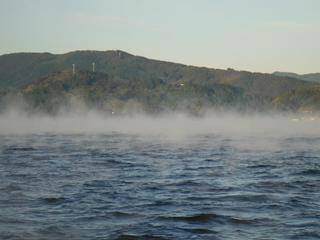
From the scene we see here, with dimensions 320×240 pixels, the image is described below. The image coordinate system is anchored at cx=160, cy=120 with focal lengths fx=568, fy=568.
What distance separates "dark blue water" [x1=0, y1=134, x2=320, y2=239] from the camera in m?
17.8

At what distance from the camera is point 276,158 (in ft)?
135

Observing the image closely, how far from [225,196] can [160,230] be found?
629 centimetres

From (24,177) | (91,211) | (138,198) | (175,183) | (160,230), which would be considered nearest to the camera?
(160,230)

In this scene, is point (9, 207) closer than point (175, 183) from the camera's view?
Yes

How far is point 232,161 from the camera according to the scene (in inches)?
1519

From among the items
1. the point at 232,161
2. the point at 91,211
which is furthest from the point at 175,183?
the point at 232,161

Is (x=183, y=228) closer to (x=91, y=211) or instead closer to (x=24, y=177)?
(x=91, y=211)

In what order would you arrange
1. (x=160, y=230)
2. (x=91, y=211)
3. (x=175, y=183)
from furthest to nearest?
(x=175, y=183)
(x=91, y=211)
(x=160, y=230)

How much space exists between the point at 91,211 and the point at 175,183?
7514mm

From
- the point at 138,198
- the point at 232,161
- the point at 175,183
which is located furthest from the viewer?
the point at 232,161

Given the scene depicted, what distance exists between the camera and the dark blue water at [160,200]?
17781 mm

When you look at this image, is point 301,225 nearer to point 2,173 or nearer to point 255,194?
point 255,194

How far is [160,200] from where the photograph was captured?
2269 centimetres

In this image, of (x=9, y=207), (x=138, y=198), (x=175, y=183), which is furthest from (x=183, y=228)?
(x=175, y=183)
